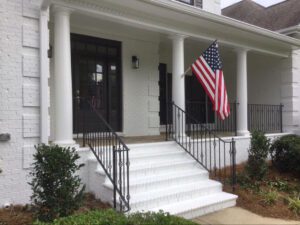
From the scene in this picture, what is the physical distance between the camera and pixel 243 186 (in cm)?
691

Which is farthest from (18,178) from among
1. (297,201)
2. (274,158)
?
(274,158)

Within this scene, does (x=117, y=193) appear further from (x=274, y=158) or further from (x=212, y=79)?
(x=274, y=158)

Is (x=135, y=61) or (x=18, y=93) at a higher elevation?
(x=135, y=61)

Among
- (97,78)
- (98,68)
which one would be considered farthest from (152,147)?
(98,68)

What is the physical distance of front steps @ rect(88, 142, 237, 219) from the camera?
5402 millimetres

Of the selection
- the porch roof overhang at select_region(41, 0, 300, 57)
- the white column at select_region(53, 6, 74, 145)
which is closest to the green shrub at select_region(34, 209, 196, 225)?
the white column at select_region(53, 6, 74, 145)

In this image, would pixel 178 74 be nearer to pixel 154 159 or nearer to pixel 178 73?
pixel 178 73

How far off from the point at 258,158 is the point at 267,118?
173 inches

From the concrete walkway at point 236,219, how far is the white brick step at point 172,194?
0.49m

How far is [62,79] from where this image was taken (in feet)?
19.2

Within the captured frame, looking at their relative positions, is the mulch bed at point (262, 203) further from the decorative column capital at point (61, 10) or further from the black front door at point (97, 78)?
the decorative column capital at point (61, 10)

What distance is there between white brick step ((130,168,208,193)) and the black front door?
2.23 metres

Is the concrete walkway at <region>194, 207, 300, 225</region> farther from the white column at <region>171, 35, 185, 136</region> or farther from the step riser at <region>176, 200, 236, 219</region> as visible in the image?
the white column at <region>171, 35, 185, 136</region>

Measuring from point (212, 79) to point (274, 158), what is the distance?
3244mm
